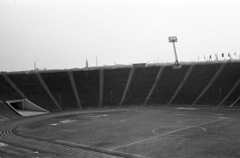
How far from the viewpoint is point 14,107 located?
83312mm

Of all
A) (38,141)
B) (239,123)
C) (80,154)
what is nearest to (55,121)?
(38,141)

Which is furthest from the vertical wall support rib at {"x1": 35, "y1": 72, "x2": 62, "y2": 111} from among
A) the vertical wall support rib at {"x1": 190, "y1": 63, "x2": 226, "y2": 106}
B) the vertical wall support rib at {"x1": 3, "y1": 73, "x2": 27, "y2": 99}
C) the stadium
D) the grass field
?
the vertical wall support rib at {"x1": 190, "y1": 63, "x2": 226, "y2": 106}

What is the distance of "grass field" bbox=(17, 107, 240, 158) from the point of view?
118 ft

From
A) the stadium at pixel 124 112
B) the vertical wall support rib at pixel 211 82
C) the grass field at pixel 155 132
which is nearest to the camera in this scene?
the grass field at pixel 155 132

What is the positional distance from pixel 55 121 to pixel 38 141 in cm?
1824

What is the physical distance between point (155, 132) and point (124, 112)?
82.4ft

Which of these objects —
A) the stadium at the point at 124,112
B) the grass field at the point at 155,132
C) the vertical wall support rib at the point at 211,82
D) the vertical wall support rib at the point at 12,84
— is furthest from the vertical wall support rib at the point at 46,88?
the vertical wall support rib at the point at 211,82

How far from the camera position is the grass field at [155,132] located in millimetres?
36031

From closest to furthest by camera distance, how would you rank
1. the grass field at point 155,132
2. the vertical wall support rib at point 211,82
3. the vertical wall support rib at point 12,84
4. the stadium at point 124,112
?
the grass field at point 155,132
the stadium at point 124,112
the vertical wall support rib at point 211,82
the vertical wall support rib at point 12,84

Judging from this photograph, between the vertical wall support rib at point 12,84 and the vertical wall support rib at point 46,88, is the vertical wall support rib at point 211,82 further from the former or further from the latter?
the vertical wall support rib at point 12,84

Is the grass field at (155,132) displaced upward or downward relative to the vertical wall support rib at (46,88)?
downward

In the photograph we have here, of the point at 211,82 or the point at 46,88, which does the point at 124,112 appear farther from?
the point at 46,88

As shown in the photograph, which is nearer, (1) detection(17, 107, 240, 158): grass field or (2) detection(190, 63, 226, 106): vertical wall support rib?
(1) detection(17, 107, 240, 158): grass field

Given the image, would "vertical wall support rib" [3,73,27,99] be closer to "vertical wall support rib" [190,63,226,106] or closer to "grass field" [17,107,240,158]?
"grass field" [17,107,240,158]
